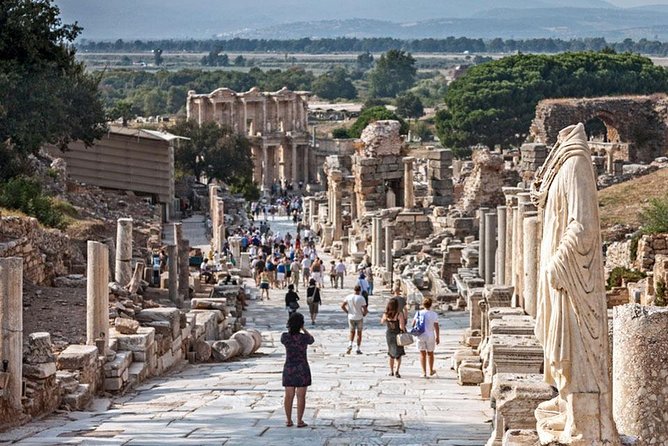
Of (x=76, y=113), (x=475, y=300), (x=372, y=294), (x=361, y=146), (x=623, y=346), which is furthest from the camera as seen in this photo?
(x=361, y=146)

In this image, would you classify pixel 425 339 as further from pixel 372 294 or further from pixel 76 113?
pixel 76 113

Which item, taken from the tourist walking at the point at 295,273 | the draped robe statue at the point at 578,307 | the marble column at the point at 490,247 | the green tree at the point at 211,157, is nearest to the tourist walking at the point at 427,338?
the draped robe statue at the point at 578,307

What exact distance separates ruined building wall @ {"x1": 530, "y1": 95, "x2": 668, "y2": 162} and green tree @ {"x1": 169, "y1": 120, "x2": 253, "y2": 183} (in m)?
18.2

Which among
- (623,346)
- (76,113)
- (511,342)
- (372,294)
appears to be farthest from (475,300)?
(76,113)

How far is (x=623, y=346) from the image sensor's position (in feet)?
38.9

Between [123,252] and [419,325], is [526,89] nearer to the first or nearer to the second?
[123,252]

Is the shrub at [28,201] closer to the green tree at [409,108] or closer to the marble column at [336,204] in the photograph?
the marble column at [336,204]

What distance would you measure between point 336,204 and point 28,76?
23.8m

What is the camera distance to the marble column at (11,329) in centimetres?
1639

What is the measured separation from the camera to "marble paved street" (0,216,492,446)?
15.1 metres

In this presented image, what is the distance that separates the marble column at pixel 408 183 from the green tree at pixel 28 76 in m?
16.2

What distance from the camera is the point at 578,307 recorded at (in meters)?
10.8

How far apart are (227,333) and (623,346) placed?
15.3 meters

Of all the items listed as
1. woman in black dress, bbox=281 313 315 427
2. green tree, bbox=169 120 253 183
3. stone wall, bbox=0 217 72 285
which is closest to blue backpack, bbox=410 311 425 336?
woman in black dress, bbox=281 313 315 427
